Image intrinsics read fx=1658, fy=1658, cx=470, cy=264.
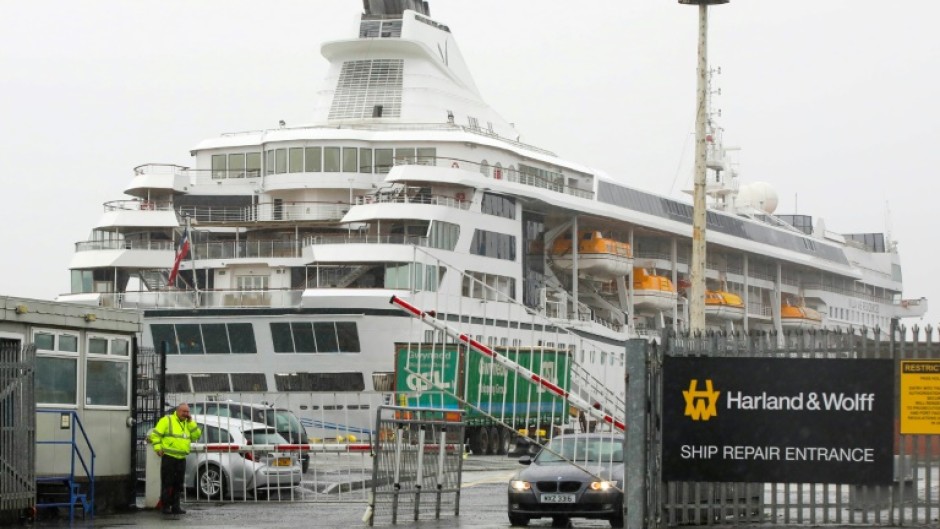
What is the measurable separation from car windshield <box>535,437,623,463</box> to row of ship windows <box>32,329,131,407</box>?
20.8ft

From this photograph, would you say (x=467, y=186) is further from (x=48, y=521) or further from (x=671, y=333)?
(x=671, y=333)

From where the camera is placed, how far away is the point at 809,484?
56.4 ft

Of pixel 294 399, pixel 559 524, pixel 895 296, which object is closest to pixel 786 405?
pixel 559 524

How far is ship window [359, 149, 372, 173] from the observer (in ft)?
186


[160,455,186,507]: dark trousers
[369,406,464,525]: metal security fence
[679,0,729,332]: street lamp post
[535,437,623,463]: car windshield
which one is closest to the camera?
[369,406,464,525]: metal security fence

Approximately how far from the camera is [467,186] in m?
55.5

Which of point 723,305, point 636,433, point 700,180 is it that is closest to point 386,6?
point 723,305

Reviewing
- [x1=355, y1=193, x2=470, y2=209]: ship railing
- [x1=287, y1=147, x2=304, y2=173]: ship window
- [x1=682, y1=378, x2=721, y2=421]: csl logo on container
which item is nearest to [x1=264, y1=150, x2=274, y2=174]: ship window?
[x1=287, y1=147, x2=304, y2=173]: ship window

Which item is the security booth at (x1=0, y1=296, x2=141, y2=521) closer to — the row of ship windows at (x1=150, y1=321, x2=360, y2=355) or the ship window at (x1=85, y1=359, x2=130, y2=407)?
the ship window at (x1=85, y1=359, x2=130, y2=407)

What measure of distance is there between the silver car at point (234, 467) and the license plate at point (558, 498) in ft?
21.6

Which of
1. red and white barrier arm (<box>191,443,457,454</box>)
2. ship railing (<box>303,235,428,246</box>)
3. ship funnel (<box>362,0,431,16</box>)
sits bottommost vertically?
red and white barrier arm (<box>191,443,457,454</box>)

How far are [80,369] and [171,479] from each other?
6.71 feet

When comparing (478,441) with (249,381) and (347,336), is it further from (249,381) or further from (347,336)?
(249,381)

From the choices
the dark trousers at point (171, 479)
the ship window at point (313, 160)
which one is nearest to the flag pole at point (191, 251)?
the ship window at point (313, 160)
